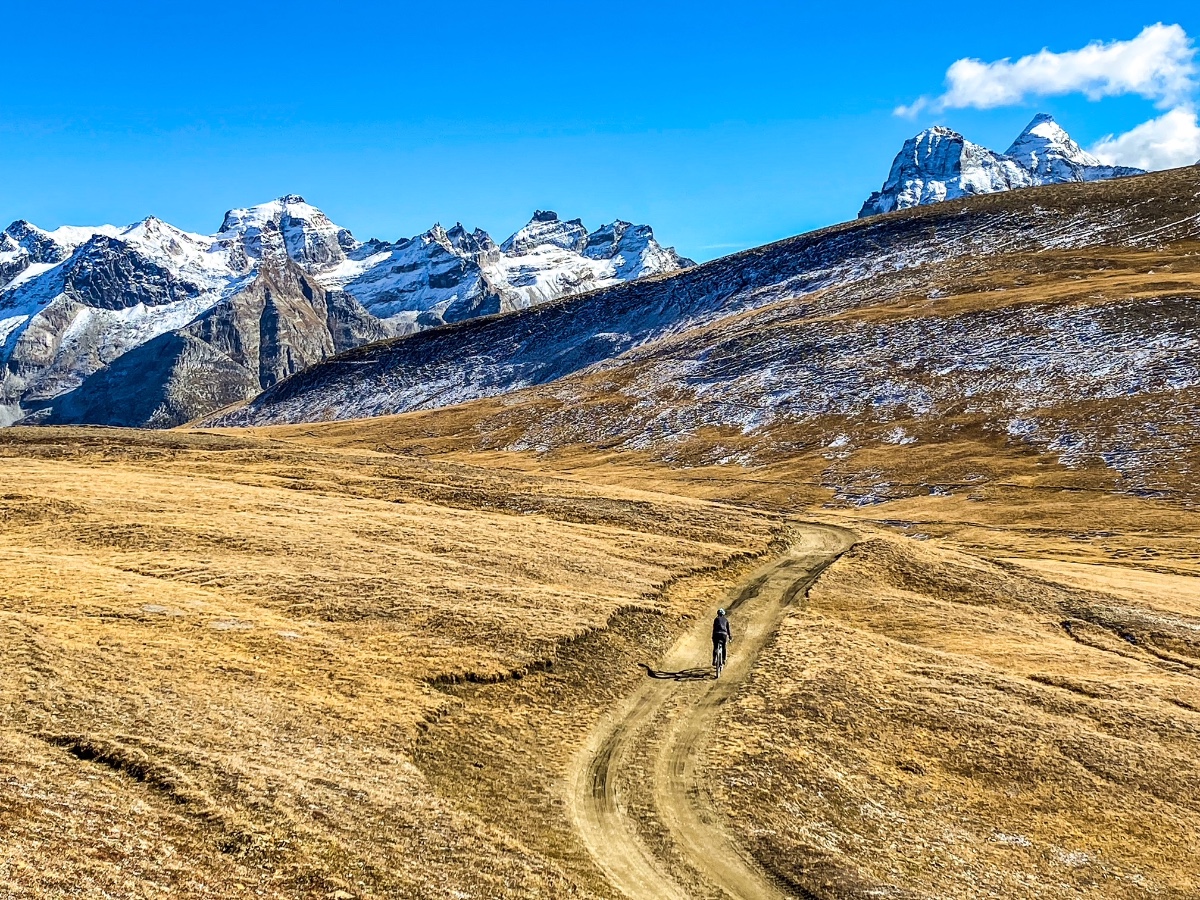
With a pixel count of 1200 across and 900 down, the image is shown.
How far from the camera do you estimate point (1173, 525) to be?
66.6m

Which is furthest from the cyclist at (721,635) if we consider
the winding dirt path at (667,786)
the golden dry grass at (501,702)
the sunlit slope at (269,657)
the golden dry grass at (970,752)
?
the sunlit slope at (269,657)

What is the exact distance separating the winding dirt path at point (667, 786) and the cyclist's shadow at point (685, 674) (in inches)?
3.2

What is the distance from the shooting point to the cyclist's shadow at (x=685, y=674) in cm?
3164

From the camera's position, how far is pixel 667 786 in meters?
23.5

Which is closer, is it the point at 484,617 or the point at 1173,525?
the point at 484,617

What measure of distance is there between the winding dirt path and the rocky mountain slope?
5370 centimetres

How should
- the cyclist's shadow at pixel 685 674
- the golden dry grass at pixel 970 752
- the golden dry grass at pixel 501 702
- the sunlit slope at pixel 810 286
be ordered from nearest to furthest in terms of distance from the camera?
1. the golden dry grass at pixel 501 702
2. the golden dry grass at pixel 970 752
3. the cyclist's shadow at pixel 685 674
4. the sunlit slope at pixel 810 286

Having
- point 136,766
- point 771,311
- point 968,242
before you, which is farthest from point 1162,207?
point 136,766

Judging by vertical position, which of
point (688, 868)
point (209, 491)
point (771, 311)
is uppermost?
point (771, 311)

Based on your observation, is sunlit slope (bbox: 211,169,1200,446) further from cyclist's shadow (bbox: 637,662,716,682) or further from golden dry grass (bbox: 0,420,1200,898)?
cyclist's shadow (bbox: 637,662,716,682)

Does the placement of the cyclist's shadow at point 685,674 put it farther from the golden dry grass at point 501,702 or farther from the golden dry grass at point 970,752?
the golden dry grass at point 970,752

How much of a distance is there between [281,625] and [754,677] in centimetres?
1859

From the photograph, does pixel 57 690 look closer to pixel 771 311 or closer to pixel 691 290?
pixel 771 311

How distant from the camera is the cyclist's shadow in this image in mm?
31641
